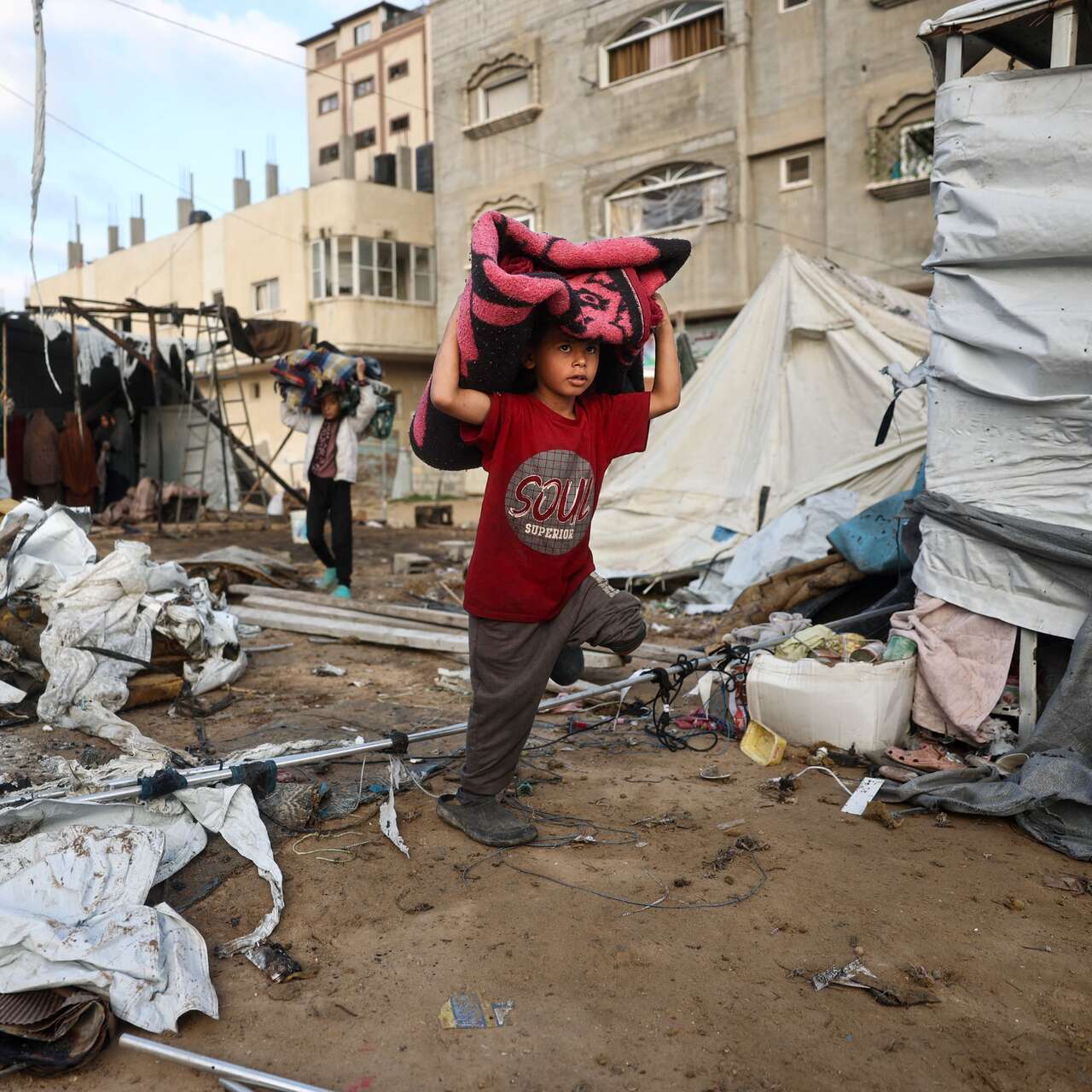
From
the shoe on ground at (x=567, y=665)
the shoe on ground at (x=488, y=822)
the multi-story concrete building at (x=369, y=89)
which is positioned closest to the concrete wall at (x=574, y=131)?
the multi-story concrete building at (x=369, y=89)

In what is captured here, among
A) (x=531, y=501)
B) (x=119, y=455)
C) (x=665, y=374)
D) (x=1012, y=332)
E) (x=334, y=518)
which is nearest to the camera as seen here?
(x=531, y=501)

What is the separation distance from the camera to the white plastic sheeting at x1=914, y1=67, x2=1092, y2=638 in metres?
3.25

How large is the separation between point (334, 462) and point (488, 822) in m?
4.35

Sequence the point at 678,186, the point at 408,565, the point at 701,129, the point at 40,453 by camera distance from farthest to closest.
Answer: the point at 678,186 → the point at 701,129 → the point at 40,453 → the point at 408,565

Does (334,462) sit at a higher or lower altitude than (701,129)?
lower

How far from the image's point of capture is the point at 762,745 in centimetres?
348

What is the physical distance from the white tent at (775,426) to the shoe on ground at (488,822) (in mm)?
4882

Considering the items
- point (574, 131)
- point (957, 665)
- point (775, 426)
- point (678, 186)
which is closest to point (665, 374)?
point (957, 665)

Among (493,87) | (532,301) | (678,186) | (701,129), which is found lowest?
(532,301)

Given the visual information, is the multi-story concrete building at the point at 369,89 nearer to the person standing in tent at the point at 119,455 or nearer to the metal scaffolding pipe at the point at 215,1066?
the person standing in tent at the point at 119,455

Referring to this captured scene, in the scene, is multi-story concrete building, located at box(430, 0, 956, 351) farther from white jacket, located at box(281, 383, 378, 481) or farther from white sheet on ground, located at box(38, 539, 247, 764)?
white sheet on ground, located at box(38, 539, 247, 764)

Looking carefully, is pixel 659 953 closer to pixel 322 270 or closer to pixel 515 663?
pixel 515 663

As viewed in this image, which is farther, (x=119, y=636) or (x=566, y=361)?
(x=119, y=636)

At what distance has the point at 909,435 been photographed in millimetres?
6758
